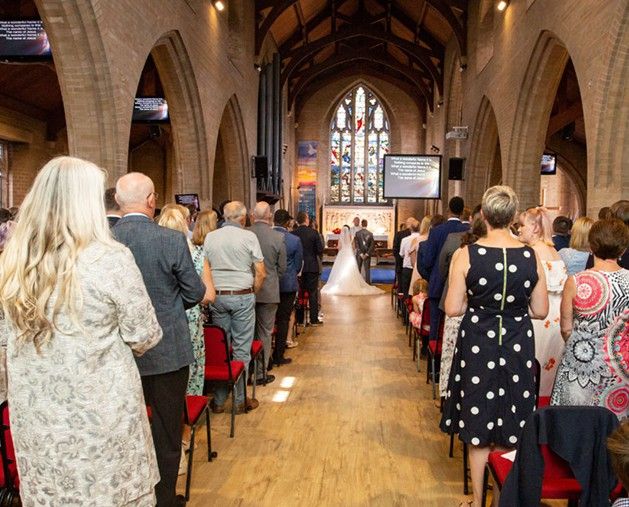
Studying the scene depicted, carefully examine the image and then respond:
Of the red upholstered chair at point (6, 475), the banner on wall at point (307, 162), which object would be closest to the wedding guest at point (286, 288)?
the red upholstered chair at point (6, 475)

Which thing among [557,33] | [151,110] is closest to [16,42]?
[151,110]

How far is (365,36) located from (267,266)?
50.8 ft

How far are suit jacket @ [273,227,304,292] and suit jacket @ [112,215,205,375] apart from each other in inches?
119

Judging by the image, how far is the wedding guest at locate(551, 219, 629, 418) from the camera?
104 inches

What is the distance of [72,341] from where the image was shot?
5.52 ft

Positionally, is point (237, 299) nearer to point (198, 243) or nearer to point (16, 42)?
point (198, 243)

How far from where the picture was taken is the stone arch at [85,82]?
19.7ft

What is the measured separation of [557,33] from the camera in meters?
8.00

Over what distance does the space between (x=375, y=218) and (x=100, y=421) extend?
2102 centimetres

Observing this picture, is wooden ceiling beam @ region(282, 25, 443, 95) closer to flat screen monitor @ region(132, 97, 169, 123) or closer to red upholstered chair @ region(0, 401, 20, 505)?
flat screen monitor @ region(132, 97, 169, 123)

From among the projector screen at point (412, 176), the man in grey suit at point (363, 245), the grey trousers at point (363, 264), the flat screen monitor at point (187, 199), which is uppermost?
the projector screen at point (412, 176)

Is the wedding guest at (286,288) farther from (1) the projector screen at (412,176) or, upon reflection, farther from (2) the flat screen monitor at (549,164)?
(2) the flat screen monitor at (549,164)

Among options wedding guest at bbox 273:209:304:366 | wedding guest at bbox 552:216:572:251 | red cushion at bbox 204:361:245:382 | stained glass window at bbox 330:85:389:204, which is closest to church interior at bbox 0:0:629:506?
wedding guest at bbox 273:209:304:366

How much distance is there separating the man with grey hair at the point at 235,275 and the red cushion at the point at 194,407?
0.99 m
